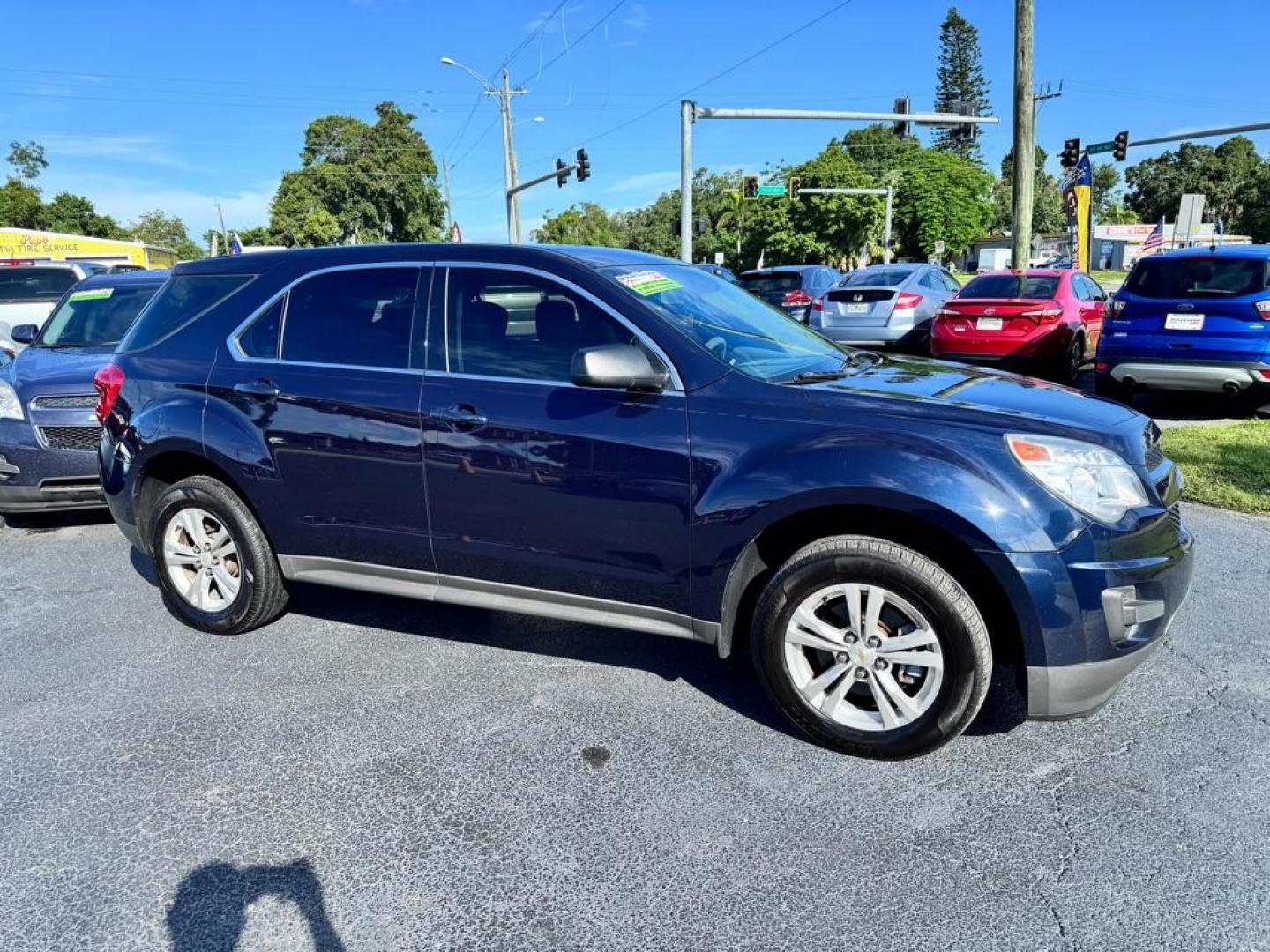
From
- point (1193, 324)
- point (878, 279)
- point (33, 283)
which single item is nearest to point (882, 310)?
point (878, 279)

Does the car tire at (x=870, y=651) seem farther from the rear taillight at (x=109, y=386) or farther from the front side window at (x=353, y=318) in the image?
the rear taillight at (x=109, y=386)

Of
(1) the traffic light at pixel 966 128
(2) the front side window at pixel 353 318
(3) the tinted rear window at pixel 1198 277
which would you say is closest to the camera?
(2) the front side window at pixel 353 318

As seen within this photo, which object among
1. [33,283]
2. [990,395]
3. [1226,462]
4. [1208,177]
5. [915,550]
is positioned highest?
[1208,177]

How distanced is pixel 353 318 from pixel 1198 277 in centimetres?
823

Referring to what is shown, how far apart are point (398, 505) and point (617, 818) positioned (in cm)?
160

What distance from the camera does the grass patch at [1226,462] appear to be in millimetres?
6043

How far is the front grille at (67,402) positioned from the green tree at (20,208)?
6887 cm

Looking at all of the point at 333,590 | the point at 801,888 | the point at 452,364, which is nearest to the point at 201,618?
the point at 333,590

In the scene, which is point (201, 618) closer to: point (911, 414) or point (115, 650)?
point (115, 650)

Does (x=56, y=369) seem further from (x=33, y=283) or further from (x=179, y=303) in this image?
(x=33, y=283)

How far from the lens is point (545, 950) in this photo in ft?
7.40

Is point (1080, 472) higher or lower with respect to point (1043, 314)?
lower

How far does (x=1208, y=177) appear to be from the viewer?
305 ft

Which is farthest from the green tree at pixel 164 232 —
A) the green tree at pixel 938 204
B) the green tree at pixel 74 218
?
the green tree at pixel 938 204
